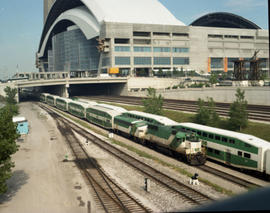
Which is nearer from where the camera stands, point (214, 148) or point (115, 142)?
point (214, 148)

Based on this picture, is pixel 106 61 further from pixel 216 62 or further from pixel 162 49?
pixel 216 62

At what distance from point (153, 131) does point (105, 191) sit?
14769 millimetres

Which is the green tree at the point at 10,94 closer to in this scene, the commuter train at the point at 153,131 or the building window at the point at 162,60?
the commuter train at the point at 153,131

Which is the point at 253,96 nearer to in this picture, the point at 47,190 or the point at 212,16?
the point at 47,190

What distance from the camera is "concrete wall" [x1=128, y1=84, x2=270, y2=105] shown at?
64.1 metres

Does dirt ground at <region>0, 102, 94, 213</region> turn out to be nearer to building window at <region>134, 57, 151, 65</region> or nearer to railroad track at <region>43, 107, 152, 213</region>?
railroad track at <region>43, 107, 152, 213</region>

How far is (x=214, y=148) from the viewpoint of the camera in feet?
103

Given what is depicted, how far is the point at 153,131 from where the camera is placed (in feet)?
124

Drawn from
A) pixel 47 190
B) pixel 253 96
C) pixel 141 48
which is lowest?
pixel 47 190

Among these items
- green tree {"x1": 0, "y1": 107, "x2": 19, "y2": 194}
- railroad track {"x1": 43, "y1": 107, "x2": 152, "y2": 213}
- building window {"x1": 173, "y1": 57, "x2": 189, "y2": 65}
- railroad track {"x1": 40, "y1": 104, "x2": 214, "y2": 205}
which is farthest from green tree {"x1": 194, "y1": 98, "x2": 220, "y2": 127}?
building window {"x1": 173, "y1": 57, "x2": 189, "y2": 65}

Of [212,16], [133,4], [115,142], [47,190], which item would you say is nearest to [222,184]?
[47,190]

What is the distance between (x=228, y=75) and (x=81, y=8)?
9902 centimetres

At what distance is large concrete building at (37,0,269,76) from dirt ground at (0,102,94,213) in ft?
321

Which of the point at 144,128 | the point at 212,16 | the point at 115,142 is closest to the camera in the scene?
the point at 144,128
